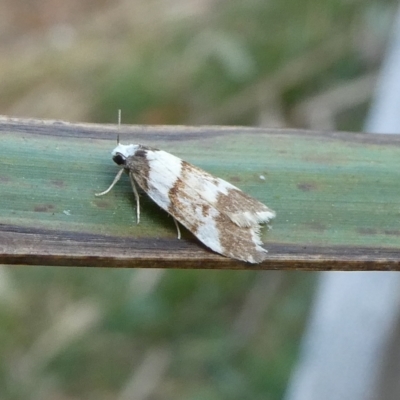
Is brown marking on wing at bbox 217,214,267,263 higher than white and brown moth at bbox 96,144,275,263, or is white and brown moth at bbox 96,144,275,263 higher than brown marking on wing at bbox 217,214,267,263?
white and brown moth at bbox 96,144,275,263

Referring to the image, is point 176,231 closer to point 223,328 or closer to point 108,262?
point 108,262

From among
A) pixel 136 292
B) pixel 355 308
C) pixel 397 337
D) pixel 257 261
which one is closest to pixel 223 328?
pixel 136 292

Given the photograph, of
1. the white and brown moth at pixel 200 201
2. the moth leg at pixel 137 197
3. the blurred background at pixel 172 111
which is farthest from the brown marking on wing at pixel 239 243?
the blurred background at pixel 172 111

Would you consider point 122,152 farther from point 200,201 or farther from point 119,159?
point 200,201

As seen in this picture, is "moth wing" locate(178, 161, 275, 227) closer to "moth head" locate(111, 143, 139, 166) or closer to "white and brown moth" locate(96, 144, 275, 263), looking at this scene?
"white and brown moth" locate(96, 144, 275, 263)

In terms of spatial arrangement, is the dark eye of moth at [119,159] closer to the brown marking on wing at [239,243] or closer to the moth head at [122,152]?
the moth head at [122,152]

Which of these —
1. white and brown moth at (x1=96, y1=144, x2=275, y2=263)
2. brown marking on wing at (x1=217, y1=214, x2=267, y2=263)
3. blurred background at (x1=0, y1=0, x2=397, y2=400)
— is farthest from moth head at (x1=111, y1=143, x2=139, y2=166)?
blurred background at (x1=0, y1=0, x2=397, y2=400)

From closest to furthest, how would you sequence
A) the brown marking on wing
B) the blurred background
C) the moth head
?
the brown marking on wing < the moth head < the blurred background

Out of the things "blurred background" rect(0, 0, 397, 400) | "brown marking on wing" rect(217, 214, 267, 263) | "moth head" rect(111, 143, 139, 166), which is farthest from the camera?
"blurred background" rect(0, 0, 397, 400)
